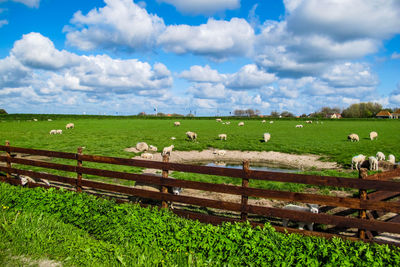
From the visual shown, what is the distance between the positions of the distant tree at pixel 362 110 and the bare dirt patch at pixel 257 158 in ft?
451

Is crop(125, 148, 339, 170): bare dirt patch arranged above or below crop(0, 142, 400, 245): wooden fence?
below

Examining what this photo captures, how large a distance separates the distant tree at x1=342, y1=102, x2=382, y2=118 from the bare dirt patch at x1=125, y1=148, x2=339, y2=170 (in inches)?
5410

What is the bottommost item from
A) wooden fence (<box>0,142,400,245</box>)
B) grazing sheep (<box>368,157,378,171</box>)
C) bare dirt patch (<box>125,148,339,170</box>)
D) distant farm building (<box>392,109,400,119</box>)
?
bare dirt patch (<box>125,148,339,170</box>)

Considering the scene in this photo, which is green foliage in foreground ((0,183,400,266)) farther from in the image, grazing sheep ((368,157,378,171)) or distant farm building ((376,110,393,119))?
distant farm building ((376,110,393,119))

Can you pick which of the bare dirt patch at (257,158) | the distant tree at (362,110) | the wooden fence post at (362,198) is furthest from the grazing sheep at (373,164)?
the distant tree at (362,110)

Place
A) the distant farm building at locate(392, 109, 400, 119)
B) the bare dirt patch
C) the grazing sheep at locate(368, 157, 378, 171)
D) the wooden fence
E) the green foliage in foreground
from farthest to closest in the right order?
the distant farm building at locate(392, 109, 400, 119), the bare dirt patch, the grazing sheep at locate(368, 157, 378, 171), the wooden fence, the green foliage in foreground

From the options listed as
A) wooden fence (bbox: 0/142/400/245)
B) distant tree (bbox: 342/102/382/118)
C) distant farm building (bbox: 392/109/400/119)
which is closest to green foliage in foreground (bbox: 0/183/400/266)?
wooden fence (bbox: 0/142/400/245)

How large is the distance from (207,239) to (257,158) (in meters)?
18.8

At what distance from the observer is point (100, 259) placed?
17.5ft

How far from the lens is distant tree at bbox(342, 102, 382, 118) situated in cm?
14225

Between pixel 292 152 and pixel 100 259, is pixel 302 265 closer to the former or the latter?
pixel 100 259

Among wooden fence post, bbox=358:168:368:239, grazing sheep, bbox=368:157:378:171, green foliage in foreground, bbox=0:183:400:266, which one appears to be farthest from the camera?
grazing sheep, bbox=368:157:378:171

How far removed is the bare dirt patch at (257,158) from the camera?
21.0 meters

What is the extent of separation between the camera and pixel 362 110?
147 m
